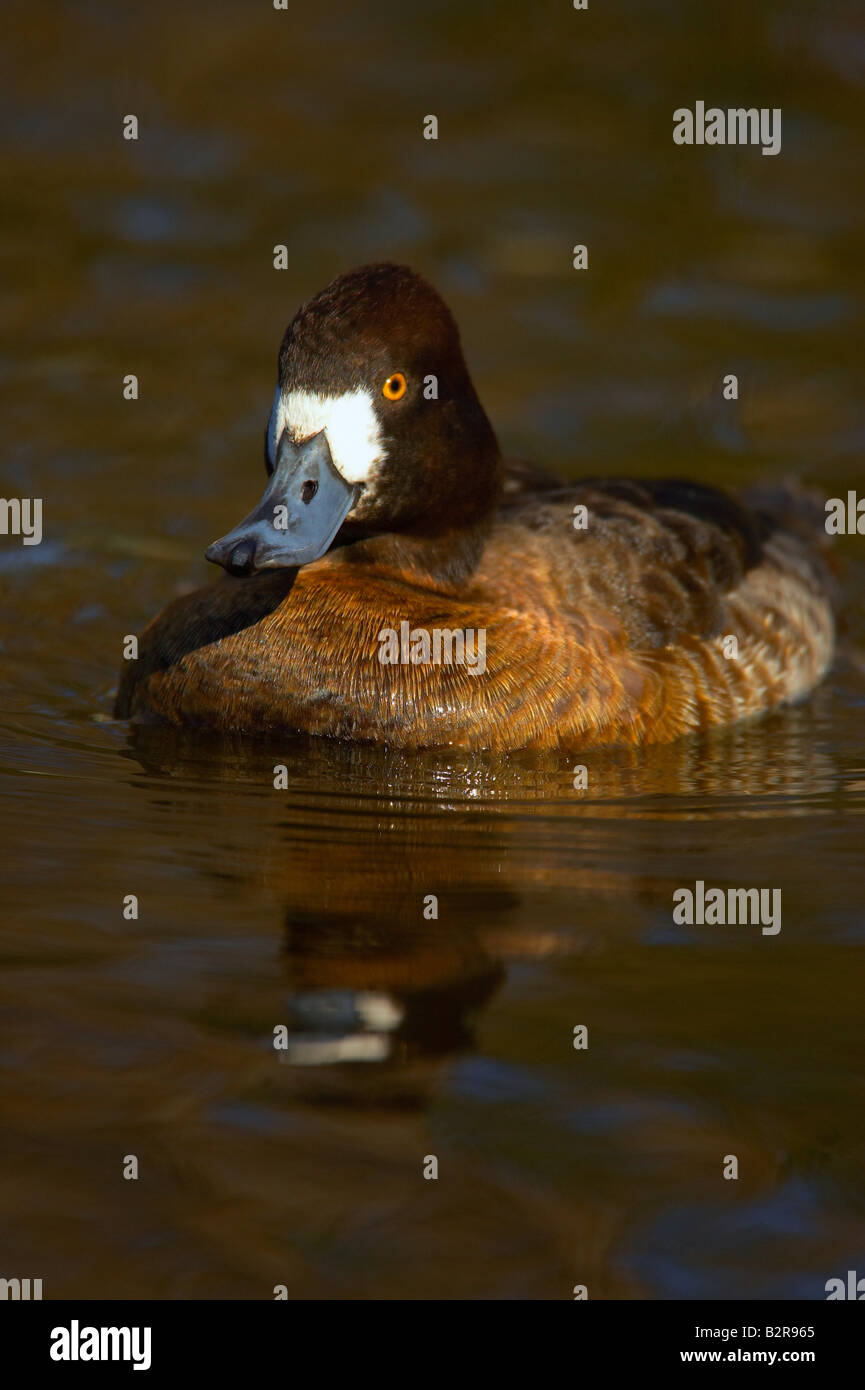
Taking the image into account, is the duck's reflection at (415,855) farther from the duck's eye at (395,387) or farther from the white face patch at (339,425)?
the duck's eye at (395,387)

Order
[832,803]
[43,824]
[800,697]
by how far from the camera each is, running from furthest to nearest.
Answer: [800,697] → [832,803] → [43,824]

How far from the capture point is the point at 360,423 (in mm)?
6051

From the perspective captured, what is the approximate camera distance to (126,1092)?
4.11 meters

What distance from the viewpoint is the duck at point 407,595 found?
235 inches

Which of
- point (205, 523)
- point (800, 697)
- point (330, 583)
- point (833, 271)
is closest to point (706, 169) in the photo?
point (833, 271)

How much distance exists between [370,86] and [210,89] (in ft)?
3.35

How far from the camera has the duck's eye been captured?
609 cm

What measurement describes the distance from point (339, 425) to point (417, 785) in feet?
3.66

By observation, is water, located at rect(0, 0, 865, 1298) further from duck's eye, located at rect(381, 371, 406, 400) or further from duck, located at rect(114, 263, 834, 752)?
duck's eye, located at rect(381, 371, 406, 400)

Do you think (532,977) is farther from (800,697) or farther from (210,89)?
(210,89)

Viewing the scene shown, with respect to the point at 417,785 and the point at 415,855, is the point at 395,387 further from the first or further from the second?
the point at 415,855

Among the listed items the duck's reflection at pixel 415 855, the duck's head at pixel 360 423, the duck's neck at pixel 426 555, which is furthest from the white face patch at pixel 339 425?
the duck's reflection at pixel 415 855

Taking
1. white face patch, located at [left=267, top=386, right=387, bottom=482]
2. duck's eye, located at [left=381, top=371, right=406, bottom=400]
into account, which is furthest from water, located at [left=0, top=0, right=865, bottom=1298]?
duck's eye, located at [left=381, top=371, right=406, bottom=400]

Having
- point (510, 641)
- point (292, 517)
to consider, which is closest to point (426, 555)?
point (510, 641)
